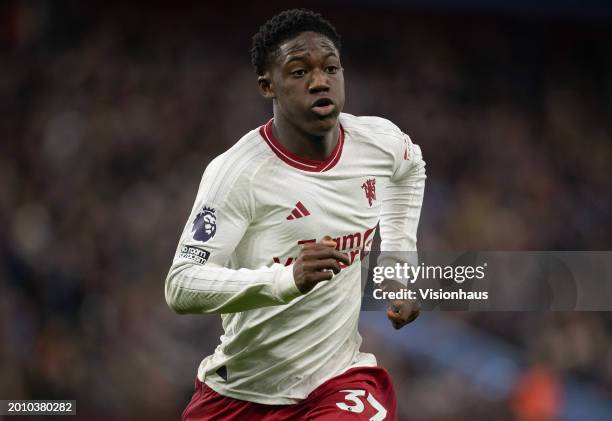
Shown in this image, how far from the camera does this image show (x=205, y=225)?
11.3 feet

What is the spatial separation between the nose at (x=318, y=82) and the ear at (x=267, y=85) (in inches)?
8.3

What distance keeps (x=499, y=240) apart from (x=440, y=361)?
1.30 m

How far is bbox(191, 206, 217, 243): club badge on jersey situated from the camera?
3434 mm

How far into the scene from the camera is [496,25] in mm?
9914

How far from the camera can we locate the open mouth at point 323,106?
11.7 feet

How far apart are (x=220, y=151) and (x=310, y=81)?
17.8ft

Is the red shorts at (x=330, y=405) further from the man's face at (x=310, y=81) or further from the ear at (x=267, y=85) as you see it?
the ear at (x=267, y=85)

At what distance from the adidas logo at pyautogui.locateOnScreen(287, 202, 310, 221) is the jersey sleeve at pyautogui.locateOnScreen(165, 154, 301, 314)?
0.48 ft

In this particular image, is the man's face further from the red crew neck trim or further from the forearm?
the forearm

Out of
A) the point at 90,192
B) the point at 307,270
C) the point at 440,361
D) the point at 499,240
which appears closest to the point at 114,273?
the point at 90,192

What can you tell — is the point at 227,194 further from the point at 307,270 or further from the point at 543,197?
the point at 543,197

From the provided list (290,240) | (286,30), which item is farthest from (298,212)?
(286,30)

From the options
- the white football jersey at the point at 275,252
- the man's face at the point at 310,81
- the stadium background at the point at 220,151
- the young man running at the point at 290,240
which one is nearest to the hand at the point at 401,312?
the young man running at the point at 290,240

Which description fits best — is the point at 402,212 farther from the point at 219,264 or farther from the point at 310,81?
the point at 219,264
